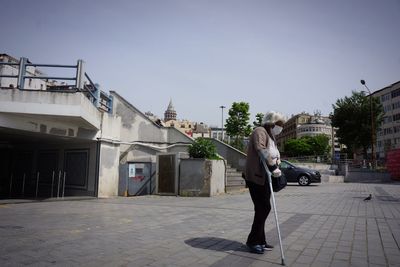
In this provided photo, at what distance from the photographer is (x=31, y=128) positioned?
35.2 ft

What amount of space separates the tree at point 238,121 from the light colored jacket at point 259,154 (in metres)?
34.7

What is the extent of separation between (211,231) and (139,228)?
1407mm

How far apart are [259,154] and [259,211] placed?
82cm

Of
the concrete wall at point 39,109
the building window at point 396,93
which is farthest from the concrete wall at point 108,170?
the building window at point 396,93

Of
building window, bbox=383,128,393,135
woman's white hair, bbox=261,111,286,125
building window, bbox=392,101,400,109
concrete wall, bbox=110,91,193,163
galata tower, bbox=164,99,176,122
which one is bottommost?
woman's white hair, bbox=261,111,286,125

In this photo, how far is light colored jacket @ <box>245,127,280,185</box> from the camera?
14.6 ft

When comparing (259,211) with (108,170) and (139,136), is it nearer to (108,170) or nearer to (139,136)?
(108,170)

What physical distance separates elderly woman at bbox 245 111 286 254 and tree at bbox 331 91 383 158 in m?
43.8

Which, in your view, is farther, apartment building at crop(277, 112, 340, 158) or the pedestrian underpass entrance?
apartment building at crop(277, 112, 340, 158)

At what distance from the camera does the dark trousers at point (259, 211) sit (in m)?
4.44

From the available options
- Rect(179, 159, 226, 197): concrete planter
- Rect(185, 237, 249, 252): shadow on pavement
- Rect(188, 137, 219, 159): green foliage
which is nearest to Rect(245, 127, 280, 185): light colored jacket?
Rect(185, 237, 249, 252): shadow on pavement

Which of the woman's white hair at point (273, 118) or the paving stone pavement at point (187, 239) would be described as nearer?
the paving stone pavement at point (187, 239)

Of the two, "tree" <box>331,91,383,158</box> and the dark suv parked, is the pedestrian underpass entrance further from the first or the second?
"tree" <box>331,91,383,158</box>

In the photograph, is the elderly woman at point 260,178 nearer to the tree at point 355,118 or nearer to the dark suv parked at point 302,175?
the dark suv parked at point 302,175
